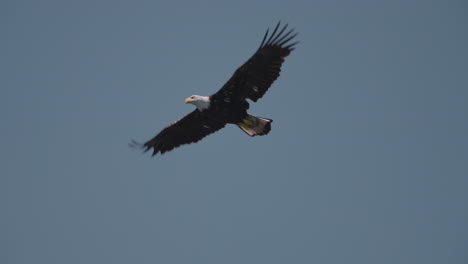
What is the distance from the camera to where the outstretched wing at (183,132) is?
44.5ft

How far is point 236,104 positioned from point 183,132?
2.05 metres

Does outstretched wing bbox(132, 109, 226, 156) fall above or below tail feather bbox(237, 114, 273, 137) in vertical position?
below

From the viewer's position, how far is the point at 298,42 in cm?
1166

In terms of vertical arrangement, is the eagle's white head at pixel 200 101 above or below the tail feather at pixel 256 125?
below

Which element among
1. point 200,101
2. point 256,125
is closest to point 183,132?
point 200,101

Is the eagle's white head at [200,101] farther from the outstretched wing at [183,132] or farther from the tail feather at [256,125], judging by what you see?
the tail feather at [256,125]

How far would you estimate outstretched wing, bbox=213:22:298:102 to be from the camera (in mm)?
11648

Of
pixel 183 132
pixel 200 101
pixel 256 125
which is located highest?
pixel 256 125

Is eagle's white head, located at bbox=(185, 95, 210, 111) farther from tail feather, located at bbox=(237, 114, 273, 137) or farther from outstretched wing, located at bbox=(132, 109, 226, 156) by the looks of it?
tail feather, located at bbox=(237, 114, 273, 137)

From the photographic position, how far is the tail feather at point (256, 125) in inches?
511

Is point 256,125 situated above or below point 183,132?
above

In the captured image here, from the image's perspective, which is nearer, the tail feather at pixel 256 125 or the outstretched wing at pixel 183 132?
the tail feather at pixel 256 125

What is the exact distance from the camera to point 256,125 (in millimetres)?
13086

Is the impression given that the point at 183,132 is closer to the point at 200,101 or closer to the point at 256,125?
the point at 200,101
